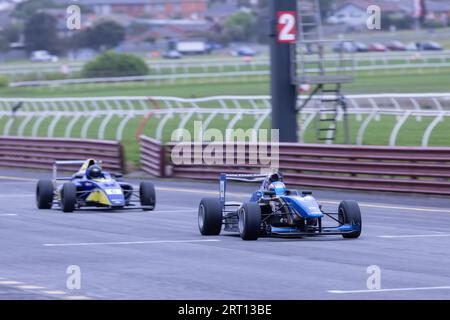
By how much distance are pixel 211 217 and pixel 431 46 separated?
2320 inches

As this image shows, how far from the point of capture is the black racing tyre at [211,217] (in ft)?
53.0

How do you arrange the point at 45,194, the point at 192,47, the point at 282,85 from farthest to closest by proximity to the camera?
the point at 192,47, the point at 282,85, the point at 45,194

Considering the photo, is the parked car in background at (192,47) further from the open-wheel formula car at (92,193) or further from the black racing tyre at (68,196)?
the black racing tyre at (68,196)

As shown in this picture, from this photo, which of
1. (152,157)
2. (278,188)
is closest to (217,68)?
(152,157)

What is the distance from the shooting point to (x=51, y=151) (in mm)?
33125

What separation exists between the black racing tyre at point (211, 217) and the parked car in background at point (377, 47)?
61242 mm

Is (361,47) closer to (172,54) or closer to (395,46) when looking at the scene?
(395,46)

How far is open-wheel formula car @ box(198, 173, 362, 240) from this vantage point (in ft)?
50.1

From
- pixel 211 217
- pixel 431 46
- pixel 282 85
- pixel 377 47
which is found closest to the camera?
pixel 211 217

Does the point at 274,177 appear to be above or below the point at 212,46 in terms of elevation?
above

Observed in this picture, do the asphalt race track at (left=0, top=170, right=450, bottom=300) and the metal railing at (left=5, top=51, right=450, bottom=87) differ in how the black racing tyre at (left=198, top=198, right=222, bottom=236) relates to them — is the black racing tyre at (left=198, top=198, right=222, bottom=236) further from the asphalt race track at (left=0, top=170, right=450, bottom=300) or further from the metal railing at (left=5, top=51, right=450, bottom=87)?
the metal railing at (left=5, top=51, right=450, bottom=87)

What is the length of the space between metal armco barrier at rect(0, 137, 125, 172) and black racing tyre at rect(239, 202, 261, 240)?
15.4m

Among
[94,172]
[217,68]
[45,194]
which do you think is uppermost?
[94,172]

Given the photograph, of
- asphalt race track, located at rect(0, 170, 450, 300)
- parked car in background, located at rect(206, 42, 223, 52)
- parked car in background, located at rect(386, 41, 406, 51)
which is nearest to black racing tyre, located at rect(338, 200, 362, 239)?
asphalt race track, located at rect(0, 170, 450, 300)
